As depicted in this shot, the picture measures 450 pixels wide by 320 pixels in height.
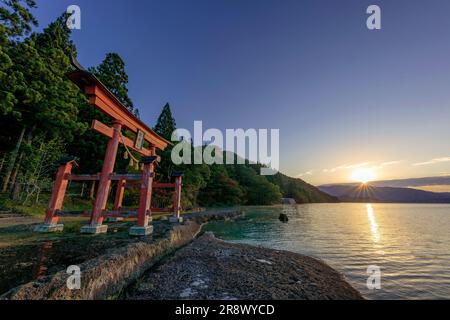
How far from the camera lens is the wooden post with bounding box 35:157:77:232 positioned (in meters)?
7.49

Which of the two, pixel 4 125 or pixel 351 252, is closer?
pixel 351 252

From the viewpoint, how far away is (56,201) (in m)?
7.65

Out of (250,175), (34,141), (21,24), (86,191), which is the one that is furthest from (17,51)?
(250,175)

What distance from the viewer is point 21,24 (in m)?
13.6

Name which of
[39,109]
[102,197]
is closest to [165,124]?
[39,109]

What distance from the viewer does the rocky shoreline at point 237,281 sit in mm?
3947

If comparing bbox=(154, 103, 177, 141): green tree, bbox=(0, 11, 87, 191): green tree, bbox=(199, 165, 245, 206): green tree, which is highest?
bbox=(154, 103, 177, 141): green tree

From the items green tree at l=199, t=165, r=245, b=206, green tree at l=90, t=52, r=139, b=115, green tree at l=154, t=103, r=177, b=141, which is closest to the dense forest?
green tree at l=90, t=52, r=139, b=115

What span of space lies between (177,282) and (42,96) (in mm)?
17514

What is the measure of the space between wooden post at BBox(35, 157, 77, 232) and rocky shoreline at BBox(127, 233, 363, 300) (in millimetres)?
5032

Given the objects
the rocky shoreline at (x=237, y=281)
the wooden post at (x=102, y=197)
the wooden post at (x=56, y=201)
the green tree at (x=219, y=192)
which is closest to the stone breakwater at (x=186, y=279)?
the rocky shoreline at (x=237, y=281)

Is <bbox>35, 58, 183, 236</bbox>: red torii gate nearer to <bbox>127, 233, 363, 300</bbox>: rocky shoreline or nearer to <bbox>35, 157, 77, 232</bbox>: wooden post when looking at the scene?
<bbox>35, 157, 77, 232</bbox>: wooden post

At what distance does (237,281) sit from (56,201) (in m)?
7.36

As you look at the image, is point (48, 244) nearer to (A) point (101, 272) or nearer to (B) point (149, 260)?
(B) point (149, 260)
